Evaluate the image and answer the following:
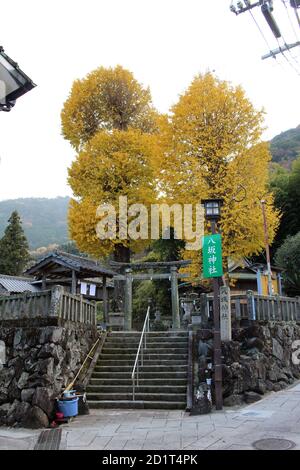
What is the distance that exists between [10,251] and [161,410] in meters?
28.9

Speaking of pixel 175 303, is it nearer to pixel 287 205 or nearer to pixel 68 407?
pixel 68 407

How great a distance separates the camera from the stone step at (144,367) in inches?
505

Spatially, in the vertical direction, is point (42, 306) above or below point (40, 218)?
below

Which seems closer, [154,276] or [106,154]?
[154,276]

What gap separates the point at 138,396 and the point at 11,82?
29.1 feet

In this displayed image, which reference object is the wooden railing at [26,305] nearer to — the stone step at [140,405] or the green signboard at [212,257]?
the stone step at [140,405]

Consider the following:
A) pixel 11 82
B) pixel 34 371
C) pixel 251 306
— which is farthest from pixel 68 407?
pixel 11 82

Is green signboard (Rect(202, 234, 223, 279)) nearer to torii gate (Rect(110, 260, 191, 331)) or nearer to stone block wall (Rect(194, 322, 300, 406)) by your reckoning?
stone block wall (Rect(194, 322, 300, 406))

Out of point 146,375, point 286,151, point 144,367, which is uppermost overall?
point 286,151

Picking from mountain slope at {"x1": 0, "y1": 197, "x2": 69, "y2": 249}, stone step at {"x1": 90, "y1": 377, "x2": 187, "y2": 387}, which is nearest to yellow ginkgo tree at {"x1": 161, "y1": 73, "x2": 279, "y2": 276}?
stone step at {"x1": 90, "y1": 377, "x2": 187, "y2": 387}

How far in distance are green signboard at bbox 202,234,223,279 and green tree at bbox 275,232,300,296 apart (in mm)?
15039

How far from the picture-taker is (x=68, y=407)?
9914 mm

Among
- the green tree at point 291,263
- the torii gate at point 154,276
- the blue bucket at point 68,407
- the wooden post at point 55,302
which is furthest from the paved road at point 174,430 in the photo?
the green tree at point 291,263

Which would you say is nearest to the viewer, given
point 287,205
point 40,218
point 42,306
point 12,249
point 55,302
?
point 55,302
